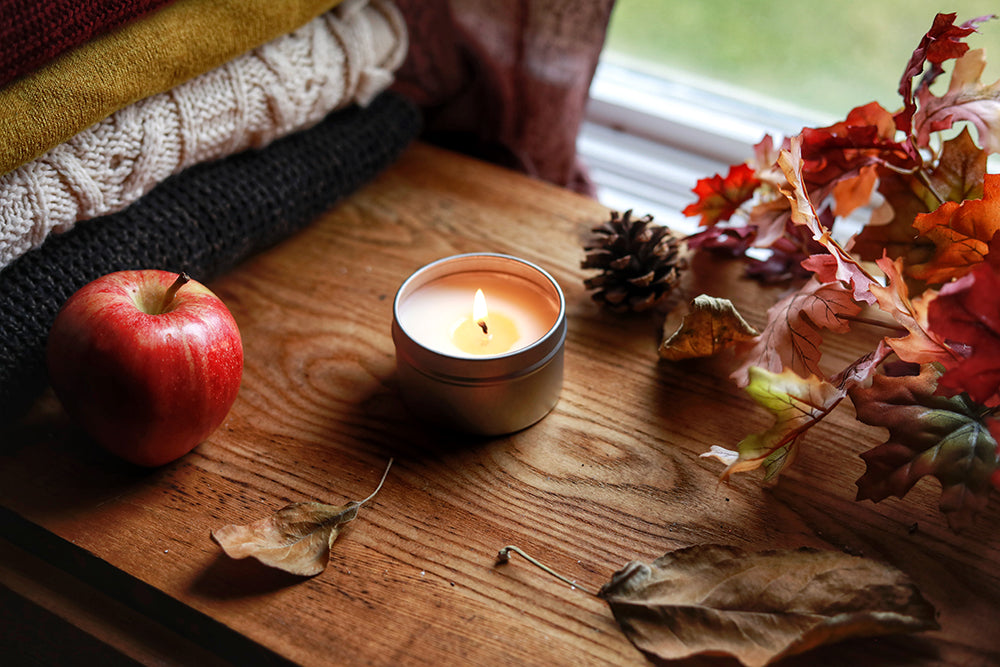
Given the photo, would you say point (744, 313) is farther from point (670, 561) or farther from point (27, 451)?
point (27, 451)

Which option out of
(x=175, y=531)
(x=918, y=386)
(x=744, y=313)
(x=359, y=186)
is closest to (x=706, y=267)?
(x=744, y=313)

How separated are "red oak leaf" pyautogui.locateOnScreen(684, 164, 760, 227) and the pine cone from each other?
0.04 m

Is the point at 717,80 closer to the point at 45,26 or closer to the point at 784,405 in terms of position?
the point at 784,405

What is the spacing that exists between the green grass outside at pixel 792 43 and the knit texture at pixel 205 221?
38cm

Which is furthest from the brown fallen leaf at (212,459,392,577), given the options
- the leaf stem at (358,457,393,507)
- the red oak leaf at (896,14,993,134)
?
the red oak leaf at (896,14,993,134)

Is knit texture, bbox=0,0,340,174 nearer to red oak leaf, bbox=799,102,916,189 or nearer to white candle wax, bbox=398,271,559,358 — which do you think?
white candle wax, bbox=398,271,559,358

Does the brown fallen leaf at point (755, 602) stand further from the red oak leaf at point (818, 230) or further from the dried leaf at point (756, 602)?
the red oak leaf at point (818, 230)

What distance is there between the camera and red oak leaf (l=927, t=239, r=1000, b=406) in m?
0.40

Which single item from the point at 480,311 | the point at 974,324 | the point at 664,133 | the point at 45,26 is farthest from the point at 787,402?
the point at 664,133

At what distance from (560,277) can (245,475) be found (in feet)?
1.01

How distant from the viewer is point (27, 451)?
53 cm

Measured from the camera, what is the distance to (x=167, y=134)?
586 millimetres

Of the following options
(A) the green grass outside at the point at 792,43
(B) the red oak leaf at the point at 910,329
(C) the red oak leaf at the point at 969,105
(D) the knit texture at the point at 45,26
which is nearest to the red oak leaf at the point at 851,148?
(C) the red oak leaf at the point at 969,105

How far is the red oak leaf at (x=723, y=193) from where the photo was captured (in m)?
0.63
